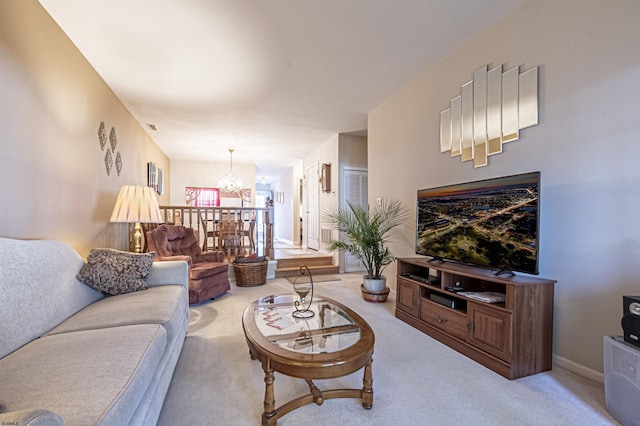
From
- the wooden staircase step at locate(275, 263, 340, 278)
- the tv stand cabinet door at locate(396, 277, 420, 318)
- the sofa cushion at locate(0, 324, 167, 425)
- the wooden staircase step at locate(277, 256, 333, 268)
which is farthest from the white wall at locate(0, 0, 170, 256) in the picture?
the tv stand cabinet door at locate(396, 277, 420, 318)

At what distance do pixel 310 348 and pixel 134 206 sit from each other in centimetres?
275

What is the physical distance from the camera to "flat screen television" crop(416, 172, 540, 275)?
6.59 ft

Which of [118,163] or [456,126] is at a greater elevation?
[456,126]

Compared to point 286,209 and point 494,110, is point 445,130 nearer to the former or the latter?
point 494,110

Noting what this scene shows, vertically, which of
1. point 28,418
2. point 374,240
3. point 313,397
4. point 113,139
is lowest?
point 313,397

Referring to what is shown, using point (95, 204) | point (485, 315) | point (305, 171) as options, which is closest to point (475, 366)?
point (485, 315)

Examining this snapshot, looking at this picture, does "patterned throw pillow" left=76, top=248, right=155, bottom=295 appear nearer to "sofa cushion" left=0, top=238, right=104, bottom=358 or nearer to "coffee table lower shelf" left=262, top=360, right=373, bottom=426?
"sofa cushion" left=0, top=238, right=104, bottom=358

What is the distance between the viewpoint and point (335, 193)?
5.77 m

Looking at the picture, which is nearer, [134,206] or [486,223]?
[486,223]

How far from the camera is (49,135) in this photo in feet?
7.41

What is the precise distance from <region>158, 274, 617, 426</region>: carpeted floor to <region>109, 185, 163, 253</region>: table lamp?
156 centimetres

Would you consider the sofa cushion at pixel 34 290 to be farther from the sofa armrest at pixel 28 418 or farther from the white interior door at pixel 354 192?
the white interior door at pixel 354 192

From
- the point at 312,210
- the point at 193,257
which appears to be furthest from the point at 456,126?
the point at 312,210

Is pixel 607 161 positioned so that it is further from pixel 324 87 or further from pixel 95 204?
pixel 95 204
